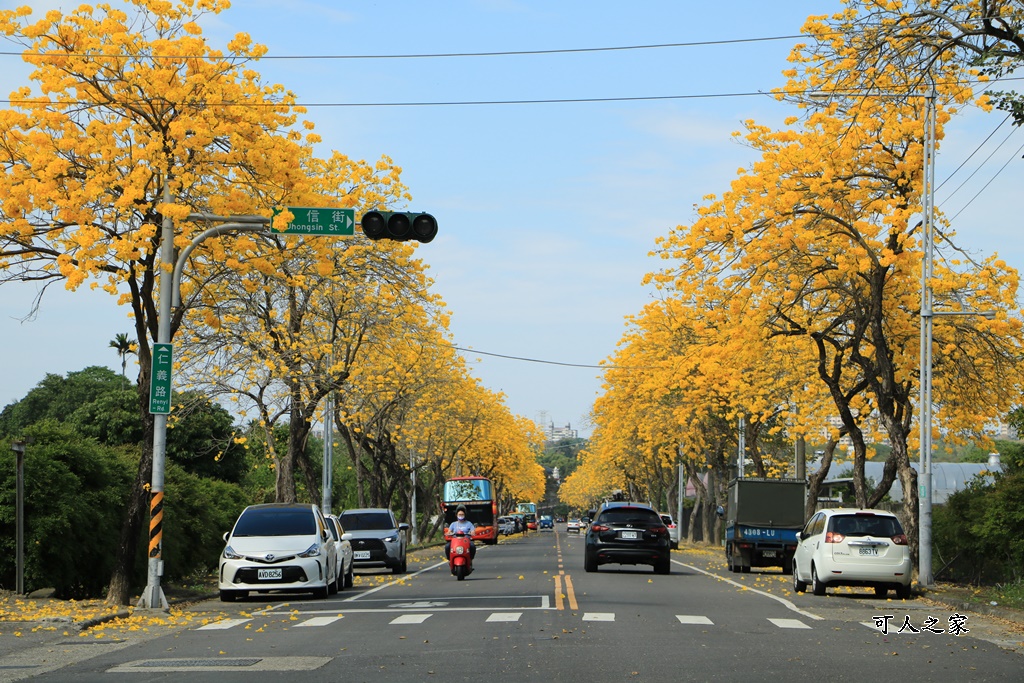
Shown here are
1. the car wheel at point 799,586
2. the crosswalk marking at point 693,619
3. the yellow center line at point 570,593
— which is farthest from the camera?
the car wheel at point 799,586

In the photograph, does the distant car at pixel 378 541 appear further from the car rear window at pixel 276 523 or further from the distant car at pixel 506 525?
the distant car at pixel 506 525

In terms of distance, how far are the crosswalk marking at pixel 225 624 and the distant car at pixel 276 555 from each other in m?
3.37

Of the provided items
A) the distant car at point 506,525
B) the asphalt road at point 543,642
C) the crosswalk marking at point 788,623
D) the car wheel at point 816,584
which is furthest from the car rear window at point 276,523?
the distant car at point 506,525

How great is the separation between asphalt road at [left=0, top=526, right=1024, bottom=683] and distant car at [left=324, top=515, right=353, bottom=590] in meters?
0.98

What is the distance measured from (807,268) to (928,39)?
1684cm

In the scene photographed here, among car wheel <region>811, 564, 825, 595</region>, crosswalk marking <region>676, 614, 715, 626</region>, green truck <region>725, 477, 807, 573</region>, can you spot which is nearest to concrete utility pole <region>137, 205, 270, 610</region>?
crosswalk marking <region>676, 614, 715, 626</region>

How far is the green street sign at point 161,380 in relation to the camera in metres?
21.9

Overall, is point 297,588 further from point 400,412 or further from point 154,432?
point 400,412

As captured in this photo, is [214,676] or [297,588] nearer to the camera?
[214,676]

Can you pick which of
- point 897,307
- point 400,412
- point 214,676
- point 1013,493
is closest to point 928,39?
point 214,676

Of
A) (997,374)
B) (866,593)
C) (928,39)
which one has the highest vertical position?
(928,39)

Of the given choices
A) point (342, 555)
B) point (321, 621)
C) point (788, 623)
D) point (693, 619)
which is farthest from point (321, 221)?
point (788, 623)

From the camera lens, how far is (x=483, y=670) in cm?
1252

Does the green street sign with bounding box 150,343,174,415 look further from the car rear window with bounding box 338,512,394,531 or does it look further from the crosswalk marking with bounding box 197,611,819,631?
the car rear window with bounding box 338,512,394,531
